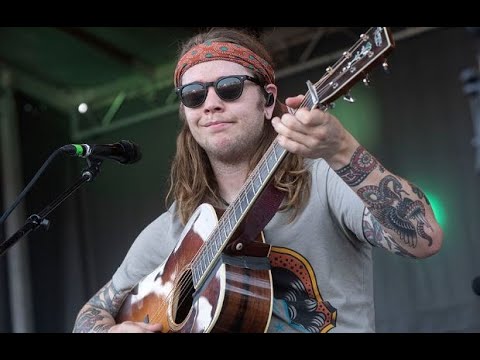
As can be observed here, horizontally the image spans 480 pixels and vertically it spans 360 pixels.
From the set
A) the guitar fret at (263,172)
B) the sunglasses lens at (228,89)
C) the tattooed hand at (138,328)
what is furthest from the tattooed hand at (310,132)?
the tattooed hand at (138,328)

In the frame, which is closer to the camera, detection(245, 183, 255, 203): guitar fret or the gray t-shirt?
detection(245, 183, 255, 203): guitar fret

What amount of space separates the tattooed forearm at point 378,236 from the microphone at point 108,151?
2.74 feet

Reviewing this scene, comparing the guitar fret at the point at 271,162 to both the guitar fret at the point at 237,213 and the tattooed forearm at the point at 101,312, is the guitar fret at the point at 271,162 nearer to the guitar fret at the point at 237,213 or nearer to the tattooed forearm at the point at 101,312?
the guitar fret at the point at 237,213

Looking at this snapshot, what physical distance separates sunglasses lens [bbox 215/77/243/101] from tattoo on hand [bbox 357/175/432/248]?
0.74 m

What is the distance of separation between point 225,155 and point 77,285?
424 centimetres

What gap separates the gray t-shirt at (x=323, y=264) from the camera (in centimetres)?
227

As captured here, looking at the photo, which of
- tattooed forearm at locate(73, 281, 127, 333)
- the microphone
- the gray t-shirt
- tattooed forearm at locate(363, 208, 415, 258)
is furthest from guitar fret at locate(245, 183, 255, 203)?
tattooed forearm at locate(73, 281, 127, 333)

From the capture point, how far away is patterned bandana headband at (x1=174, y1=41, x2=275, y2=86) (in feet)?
8.39

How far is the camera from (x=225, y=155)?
2.54 meters

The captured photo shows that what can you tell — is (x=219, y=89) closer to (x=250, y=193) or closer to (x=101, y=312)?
(x=250, y=193)

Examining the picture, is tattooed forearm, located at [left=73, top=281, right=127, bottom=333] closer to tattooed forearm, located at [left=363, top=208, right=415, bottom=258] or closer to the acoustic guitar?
the acoustic guitar

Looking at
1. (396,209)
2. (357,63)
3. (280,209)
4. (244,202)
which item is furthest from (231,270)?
(357,63)
